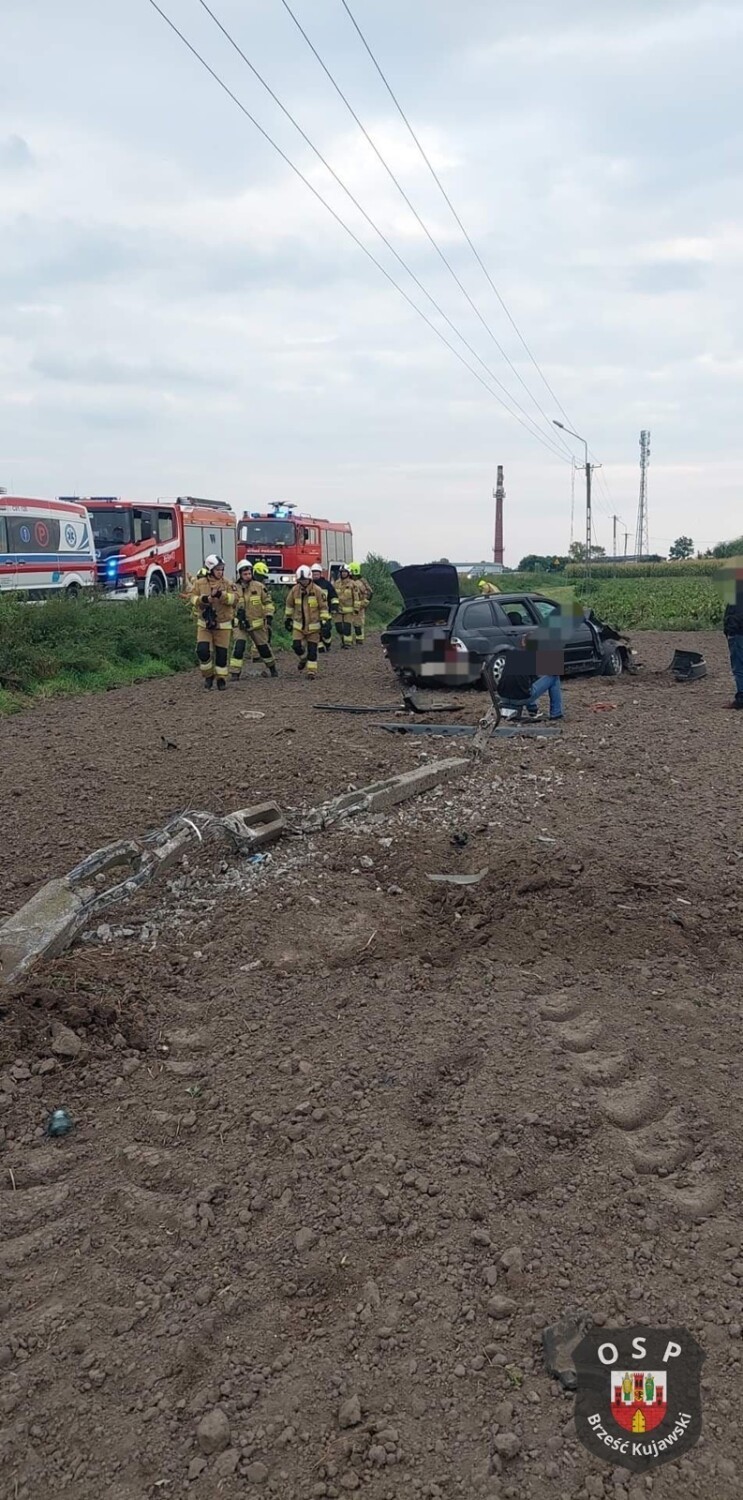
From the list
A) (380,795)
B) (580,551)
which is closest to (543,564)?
(580,551)

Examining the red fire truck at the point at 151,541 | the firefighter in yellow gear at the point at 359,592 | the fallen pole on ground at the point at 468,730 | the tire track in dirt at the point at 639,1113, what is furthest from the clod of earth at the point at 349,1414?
the red fire truck at the point at 151,541

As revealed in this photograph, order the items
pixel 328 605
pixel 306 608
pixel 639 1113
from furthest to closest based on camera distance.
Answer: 1. pixel 328 605
2. pixel 306 608
3. pixel 639 1113

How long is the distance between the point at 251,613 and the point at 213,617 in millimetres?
1504

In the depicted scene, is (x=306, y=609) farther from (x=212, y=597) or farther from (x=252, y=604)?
(x=212, y=597)

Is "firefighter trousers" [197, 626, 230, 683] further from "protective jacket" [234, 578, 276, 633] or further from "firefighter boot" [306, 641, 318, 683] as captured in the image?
"firefighter boot" [306, 641, 318, 683]

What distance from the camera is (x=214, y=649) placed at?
1423 cm

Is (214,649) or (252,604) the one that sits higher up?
(252,604)

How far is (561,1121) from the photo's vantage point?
135 inches

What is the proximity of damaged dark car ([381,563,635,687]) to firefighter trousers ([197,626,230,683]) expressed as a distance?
89.0 inches

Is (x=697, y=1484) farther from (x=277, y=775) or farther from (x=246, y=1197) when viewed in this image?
(x=277, y=775)

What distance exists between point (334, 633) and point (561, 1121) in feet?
73.3

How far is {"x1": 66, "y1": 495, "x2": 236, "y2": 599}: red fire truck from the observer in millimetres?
25016

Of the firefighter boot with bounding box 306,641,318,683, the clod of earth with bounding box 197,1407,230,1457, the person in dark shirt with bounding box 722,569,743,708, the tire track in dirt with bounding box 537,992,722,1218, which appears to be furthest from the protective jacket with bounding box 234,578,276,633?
the clod of earth with bounding box 197,1407,230,1457

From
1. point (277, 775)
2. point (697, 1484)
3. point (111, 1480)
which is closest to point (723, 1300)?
point (697, 1484)
